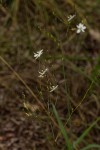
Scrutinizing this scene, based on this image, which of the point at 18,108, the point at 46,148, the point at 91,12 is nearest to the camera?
the point at 46,148

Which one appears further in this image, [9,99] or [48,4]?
[48,4]

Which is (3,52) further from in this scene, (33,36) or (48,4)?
(48,4)

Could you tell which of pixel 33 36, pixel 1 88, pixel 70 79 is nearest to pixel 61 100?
pixel 70 79

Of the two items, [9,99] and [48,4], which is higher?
[48,4]

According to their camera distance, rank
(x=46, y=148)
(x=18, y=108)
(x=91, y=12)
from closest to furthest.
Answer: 1. (x=46, y=148)
2. (x=18, y=108)
3. (x=91, y=12)

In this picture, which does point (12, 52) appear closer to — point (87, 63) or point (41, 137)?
point (87, 63)

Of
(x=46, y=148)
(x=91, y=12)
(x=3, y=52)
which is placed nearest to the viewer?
(x=46, y=148)

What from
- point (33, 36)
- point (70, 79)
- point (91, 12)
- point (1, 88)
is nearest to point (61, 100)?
point (70, 79)

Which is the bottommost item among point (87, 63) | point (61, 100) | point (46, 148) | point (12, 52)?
point (46, 148)

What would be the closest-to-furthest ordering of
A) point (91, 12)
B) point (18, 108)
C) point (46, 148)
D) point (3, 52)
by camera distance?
point (46, 148), point (18, 108), point (3, 52), point (91, 12)
